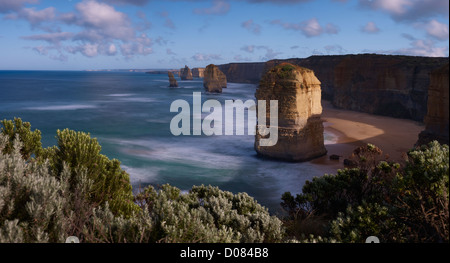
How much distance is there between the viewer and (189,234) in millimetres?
6996

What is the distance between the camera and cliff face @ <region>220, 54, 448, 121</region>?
158 feet

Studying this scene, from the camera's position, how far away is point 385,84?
5325 cm

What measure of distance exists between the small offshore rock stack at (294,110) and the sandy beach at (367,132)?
79.2 inches

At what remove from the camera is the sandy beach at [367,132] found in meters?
29.9

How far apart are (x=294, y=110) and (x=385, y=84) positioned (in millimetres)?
34756

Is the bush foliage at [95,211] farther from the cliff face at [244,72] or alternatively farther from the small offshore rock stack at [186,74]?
the small offshore rock stack at [186,74]

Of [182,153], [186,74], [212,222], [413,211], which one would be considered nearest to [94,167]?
[212,222]

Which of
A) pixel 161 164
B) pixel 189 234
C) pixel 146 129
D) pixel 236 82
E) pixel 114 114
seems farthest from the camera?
pixel 236 82

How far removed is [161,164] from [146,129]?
56.3 feet

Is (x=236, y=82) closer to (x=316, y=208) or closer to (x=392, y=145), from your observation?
(x=392, y=145)

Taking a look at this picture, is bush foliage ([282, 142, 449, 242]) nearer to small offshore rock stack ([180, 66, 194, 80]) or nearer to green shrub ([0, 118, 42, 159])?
green shrub ([0, 118, 42, 159])

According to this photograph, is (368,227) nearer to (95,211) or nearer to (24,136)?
(95,211)

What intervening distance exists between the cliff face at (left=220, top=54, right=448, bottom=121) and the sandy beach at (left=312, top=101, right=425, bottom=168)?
2.35 metres
